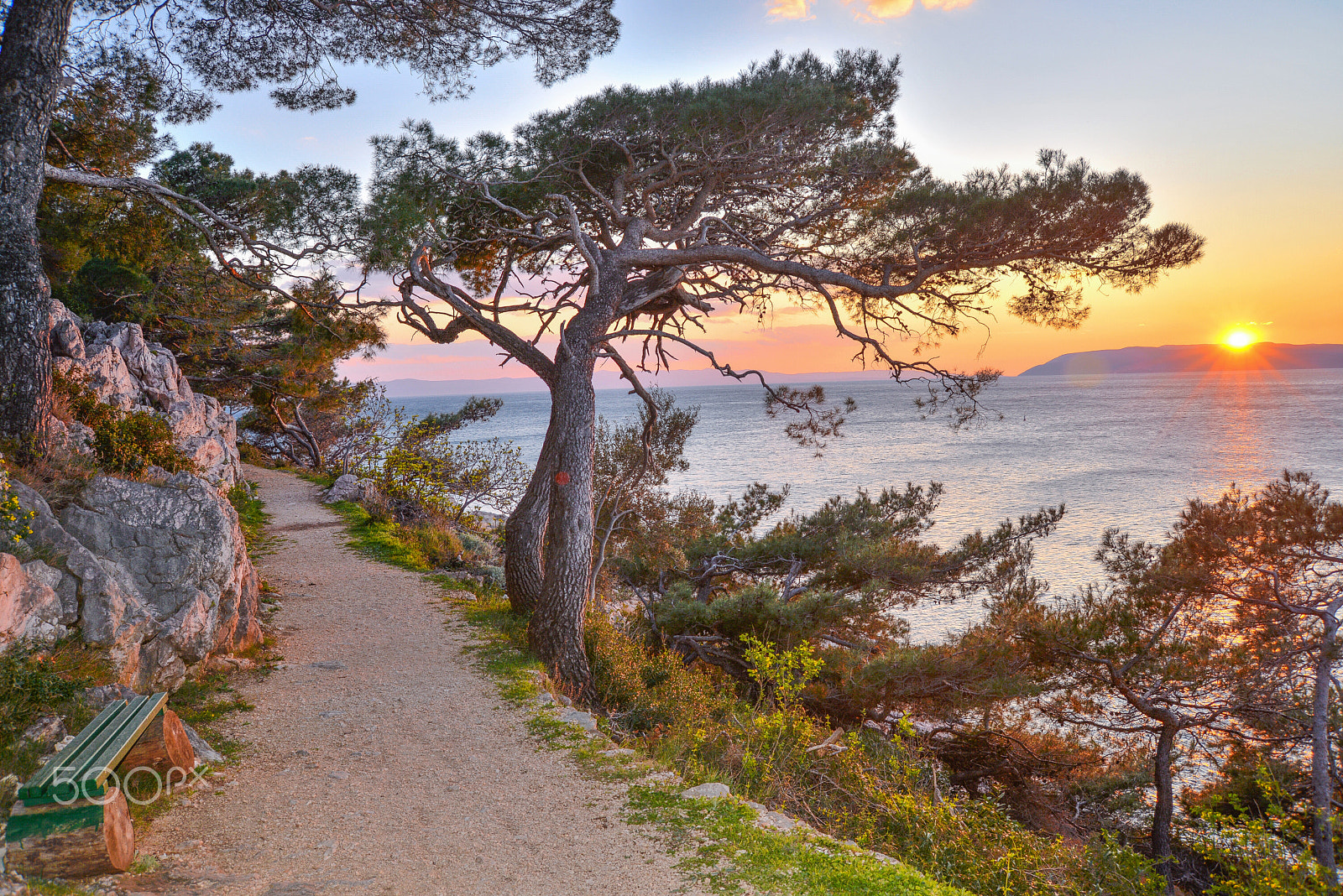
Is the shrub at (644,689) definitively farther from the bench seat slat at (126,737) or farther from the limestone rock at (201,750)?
the bench seat slat at (126,737)

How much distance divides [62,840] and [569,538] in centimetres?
507

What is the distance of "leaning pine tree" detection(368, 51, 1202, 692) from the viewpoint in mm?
7188

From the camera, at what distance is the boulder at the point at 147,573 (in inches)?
192

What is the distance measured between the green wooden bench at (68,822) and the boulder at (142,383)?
4.68 m

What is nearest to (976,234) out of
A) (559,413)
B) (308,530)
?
(559,413)

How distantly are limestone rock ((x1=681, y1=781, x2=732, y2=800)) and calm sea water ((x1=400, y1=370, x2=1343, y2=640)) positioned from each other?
199 inches

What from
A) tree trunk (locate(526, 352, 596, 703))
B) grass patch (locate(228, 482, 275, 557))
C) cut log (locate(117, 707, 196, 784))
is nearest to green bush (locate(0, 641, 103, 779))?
cut log (locate(117, 707, 196, 784))

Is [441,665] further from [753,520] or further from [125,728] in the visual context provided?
[753,520]

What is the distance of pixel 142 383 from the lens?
12.0 metres

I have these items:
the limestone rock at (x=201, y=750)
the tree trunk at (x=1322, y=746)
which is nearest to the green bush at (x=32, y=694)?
the limestone rock at (x=201, y=750)

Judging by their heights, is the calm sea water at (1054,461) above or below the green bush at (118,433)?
below

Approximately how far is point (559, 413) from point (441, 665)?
3.05m

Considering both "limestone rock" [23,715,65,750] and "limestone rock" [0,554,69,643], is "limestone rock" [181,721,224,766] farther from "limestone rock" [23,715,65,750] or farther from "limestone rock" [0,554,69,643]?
"limestone rock" [0,554,69,643]

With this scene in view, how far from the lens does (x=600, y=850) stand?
401cm
